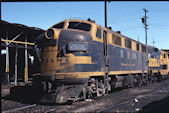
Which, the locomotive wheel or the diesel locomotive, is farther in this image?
the locomotive wheel

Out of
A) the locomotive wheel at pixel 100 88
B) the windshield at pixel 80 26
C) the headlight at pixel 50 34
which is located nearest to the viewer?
the headlight at pixel 50 34

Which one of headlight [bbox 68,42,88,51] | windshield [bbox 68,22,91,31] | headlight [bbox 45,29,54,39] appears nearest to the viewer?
headlight [bbox 68,42,88,51]

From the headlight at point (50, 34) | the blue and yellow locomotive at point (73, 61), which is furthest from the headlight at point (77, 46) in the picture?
the headlight at point (50, 34)

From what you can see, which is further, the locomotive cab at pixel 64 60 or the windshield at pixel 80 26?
the windshield at pixel 80 26

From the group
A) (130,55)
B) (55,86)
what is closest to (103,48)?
(55,86)

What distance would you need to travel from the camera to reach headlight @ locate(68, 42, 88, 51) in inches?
358

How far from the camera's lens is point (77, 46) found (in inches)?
363

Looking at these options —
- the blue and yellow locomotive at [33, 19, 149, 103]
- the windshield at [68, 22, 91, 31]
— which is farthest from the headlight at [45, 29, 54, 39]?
the windshield at [68, 22, 91, 31]

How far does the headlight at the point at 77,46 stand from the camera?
9.10m

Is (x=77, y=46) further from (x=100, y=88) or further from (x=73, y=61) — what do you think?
(x=100, y=88)

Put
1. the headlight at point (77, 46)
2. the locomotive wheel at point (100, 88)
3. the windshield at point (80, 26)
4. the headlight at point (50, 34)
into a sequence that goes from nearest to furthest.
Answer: the headlight at point (77, 46), the headlight at point (50, 34), the windshield at point (80, 26), the locomotive wheel at point (100, 88)

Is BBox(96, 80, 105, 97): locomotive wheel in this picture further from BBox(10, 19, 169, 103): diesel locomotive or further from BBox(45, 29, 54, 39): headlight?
BBox(45, 29, 54, 39): headlight

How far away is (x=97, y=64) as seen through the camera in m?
10.2

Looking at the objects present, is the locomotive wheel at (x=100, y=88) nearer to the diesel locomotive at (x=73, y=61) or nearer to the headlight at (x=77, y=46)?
the diesel locomotive at (x=73, y=61)
